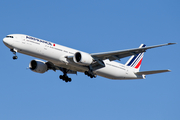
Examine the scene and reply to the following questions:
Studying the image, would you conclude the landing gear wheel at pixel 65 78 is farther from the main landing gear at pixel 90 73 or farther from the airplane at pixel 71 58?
the main landing gear at pixel 90 73

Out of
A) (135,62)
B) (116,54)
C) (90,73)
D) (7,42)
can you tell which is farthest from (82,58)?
(135,62)

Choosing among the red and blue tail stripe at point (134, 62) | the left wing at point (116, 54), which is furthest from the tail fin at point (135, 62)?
the left wing at point (116, 54)

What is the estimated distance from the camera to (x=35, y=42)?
36.5m

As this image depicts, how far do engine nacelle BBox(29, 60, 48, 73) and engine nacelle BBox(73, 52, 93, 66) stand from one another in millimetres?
6758

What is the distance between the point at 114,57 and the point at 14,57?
39.6ft

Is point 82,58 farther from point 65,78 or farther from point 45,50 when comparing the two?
point 65,78

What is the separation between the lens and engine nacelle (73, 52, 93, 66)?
37469mm

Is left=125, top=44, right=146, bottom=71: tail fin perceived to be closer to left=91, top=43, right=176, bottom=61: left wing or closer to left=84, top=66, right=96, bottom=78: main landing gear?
left=91, top=43, right=176, bottom=61: left wing

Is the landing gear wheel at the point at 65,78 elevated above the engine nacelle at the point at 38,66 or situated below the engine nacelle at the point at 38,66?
below

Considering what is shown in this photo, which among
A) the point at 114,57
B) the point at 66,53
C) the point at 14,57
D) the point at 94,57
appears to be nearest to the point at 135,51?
the point at 114,57

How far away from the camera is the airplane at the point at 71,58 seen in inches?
1423

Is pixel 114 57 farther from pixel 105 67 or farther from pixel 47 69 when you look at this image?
pixel 47 69

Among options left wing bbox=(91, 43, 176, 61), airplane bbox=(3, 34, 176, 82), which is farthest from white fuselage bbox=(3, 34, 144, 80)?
left wing bbox=(91, 43, 176, 61)

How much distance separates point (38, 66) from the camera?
A: 42.2m
